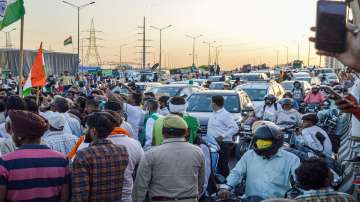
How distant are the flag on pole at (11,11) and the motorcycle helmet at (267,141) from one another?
8893 millimetres

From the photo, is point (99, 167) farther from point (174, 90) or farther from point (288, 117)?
point (174, 90)

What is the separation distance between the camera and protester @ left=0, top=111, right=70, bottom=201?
4.59m

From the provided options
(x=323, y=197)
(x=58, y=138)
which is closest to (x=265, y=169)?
(x=323, y=197)

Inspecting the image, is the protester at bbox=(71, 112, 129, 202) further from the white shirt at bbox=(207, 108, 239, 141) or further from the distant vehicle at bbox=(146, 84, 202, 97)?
the distant vehicle at bbox=(146, 84, 202, 97)

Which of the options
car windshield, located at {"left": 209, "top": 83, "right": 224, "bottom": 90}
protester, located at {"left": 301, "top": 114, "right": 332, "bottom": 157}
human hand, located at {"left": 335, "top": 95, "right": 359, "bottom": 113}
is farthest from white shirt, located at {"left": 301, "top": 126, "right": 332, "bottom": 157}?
car windshield, located at {"left": 209, "top": 83, "right": 224, "bottom": 90}

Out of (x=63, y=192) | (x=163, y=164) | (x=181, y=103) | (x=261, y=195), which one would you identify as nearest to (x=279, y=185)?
(x=261, y=195)

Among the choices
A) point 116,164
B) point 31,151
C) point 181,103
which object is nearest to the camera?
point 31,151

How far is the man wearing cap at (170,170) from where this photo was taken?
568 cm

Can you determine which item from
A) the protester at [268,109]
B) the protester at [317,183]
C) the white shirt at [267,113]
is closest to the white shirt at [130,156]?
the protester at [317,183]

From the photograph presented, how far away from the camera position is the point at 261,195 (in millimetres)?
5543

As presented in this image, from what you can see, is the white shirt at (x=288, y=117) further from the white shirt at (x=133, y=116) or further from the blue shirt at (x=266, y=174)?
the blue shirt at (x=266, y=174)

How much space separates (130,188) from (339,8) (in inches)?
153

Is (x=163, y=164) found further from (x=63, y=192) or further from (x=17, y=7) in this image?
(x=17, y=7)

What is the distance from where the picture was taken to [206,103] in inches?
648
